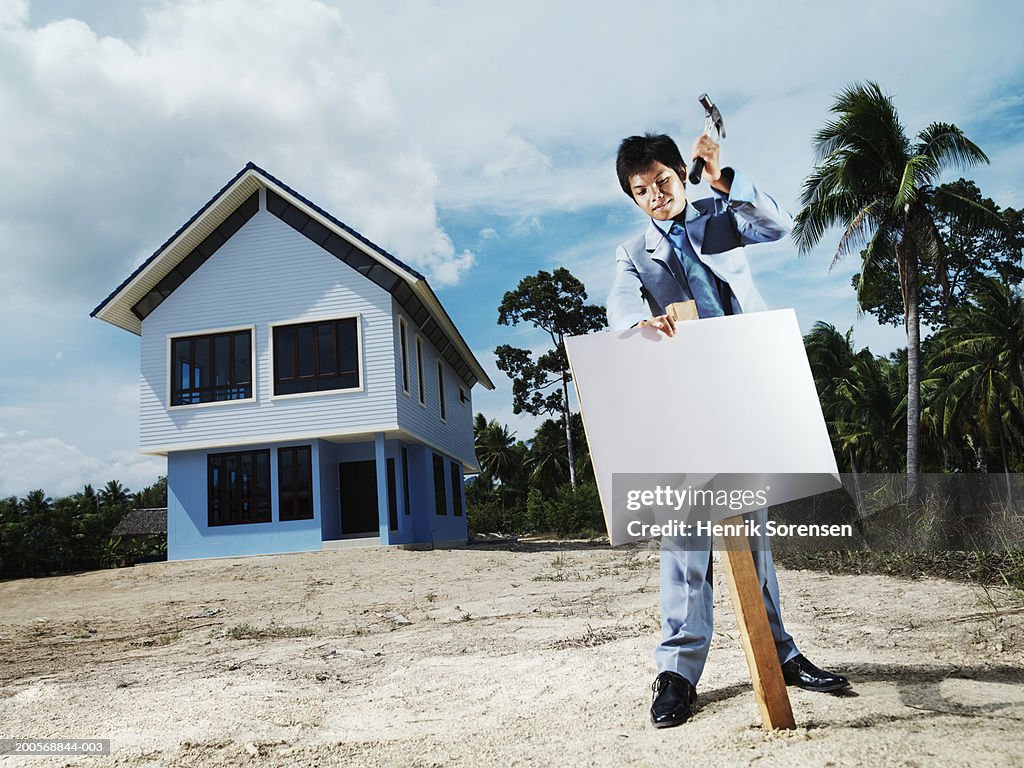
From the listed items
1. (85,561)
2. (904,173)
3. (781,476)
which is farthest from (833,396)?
(781,476)

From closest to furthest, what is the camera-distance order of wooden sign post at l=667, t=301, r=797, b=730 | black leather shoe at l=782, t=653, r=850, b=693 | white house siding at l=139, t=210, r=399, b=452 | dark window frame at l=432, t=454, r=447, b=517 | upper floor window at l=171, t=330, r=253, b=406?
wooden sign post at l=667, t=301, r=797, b=730 < black leather shoe at l=782, t=653, r=850, b=693 < white house siding at l=139, t=210, r=399, b=452 < upper floor window at l=171, t=330, r=253, b=406 < dark window frame at l=432, t=454, r=447, b=517

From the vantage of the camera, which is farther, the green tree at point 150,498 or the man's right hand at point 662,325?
the green tree at point 150,498

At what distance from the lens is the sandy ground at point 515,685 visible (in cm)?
248

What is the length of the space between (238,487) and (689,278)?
1582 cm

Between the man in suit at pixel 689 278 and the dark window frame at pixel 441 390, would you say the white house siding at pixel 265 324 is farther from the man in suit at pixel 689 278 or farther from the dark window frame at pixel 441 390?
the man in suit at pixel 689 278

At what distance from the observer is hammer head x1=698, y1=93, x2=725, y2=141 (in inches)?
113

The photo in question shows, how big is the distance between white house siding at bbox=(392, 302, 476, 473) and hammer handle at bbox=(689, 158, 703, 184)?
13.8 m

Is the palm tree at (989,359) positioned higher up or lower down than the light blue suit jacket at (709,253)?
higher up

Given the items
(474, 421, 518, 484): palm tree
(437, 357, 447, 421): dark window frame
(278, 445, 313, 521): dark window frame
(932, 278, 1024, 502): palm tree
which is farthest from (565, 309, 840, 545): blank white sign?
(474, 421, 518, 484): palm tree

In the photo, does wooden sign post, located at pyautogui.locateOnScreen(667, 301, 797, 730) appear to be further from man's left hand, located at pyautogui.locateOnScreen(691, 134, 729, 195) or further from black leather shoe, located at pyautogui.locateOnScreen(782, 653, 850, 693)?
man's left hand, located at pyautogui.locateOnScreen(691, 134, 729, 195)

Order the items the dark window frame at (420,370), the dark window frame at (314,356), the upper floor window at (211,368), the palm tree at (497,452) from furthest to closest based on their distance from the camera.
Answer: the palm tree at (497,452)
the dark window frame at (420,370)
the upper floor window at (211,368)
the dark window frame at (314,356)

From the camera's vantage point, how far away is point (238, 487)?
17.0m

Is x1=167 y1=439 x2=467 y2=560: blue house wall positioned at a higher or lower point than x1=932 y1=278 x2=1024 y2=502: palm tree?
lower

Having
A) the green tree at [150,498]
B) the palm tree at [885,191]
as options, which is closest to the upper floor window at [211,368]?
the palm tree at [885,191]
